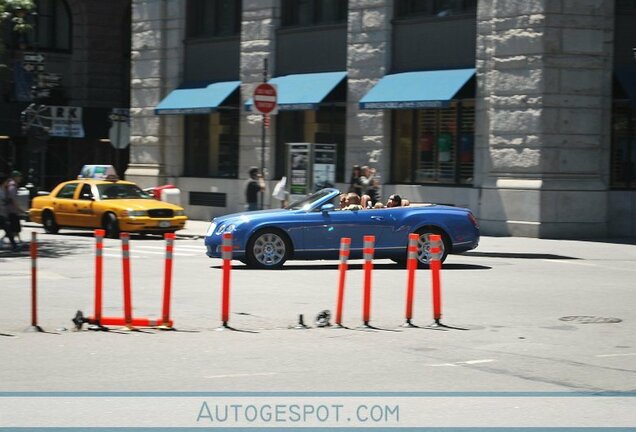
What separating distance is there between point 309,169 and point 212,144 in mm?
8153

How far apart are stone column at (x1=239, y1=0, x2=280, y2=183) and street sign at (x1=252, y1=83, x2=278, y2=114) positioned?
4.89 metres

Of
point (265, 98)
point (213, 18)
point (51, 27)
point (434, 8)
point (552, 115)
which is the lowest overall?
point (552, 115)

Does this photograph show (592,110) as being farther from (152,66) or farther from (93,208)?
(152,66)

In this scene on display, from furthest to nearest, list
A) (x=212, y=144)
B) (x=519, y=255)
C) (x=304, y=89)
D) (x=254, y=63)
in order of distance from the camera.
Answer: (x=212, y=144) < (x=254, y=63) < (x=304, y=89) < (x=519, y=255)

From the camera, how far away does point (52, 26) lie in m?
50.3

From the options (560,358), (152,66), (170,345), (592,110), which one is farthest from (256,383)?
(152,66)

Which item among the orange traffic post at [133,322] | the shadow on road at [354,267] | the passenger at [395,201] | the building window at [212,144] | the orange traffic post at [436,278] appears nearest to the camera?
the orange traffic post at [133,322]

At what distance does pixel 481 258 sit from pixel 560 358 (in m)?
13.0

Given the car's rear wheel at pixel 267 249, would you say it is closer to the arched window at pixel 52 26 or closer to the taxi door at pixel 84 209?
the taxi door at pixel 84 209

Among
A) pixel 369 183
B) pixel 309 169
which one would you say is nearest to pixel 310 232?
pixel 369 183

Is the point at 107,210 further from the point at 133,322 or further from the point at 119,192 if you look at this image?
the point at 133,322

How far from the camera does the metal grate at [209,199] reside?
36062 millimetres

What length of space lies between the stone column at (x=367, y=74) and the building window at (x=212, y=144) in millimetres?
5470

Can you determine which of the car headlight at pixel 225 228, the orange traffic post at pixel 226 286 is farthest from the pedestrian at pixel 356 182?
the orange traffic post at pixel 226 286
